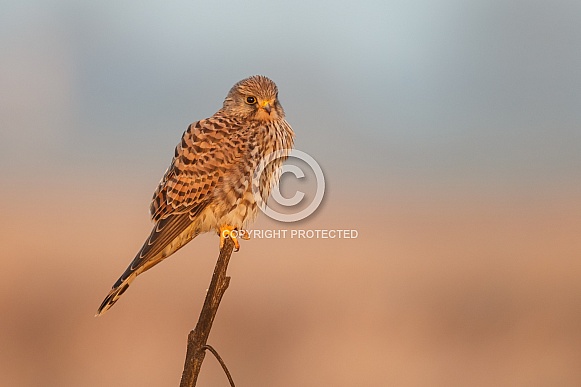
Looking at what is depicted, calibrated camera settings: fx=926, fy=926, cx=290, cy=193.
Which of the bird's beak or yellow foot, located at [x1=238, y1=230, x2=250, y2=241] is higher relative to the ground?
the bird's beak

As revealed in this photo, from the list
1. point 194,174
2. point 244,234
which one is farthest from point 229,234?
point 194,174

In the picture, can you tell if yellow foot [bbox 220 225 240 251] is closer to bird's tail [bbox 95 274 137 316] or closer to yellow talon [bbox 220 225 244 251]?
yellow talon [bbox 220 225 244 251]

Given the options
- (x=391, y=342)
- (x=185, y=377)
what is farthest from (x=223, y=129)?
(x=391, y=342)

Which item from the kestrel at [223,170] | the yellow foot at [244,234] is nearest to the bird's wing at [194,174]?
the kestrel at [223,170]

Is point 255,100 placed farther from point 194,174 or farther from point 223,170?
point 194,174

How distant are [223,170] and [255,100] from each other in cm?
34

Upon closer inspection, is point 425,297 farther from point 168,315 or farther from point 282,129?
point 282,129

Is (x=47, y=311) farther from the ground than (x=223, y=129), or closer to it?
farther from the ground

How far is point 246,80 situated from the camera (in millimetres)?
3682

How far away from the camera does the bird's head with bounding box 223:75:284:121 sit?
3656mm

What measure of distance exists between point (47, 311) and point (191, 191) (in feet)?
16.7

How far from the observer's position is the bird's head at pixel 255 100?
144 inches

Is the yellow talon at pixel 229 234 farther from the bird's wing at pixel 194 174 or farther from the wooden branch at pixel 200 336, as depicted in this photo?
the wooden branch at pixel 200 336

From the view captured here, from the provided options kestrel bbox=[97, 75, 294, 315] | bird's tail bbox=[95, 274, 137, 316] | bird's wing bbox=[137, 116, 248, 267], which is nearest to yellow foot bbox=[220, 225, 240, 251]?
kestrel bbox=[97, 75, 294, 315]
